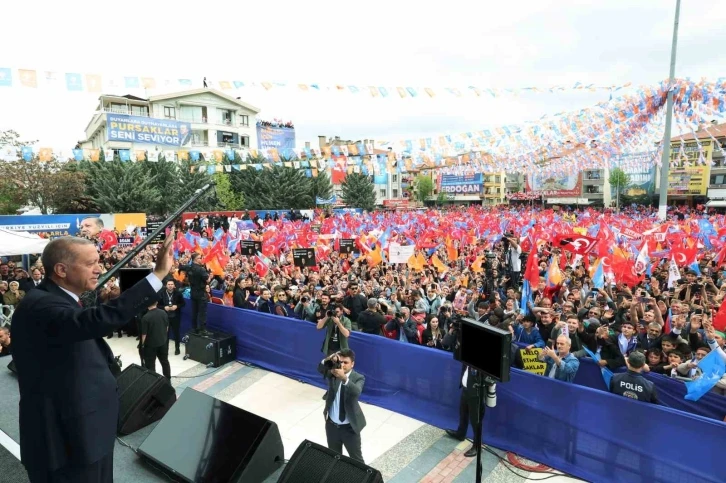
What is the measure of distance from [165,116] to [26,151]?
34.4m

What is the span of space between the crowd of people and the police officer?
21 centimetres

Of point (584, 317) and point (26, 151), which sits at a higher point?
point (26, 151)

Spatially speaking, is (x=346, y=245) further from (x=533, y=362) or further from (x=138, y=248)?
(x=138, y=248)

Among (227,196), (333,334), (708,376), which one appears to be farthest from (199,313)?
(227,196)

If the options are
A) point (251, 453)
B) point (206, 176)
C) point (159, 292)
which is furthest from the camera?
point (206, 176)

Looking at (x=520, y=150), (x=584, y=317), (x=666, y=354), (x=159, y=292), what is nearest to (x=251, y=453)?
(x=159, y=292)

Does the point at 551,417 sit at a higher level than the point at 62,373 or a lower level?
lower

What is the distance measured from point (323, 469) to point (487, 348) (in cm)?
168

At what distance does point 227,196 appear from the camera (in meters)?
44.3

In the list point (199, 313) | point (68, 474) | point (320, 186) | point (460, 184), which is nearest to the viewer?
point (68, 474)

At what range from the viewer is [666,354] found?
20.5ft

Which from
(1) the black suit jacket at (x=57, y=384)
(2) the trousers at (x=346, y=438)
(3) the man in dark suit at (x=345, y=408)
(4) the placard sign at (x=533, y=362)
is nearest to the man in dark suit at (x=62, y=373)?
(1) the black suit jacket at (x=57, y=384)

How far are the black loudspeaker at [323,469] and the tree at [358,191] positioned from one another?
169 ft

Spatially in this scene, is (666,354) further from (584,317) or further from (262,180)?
(262,180)
